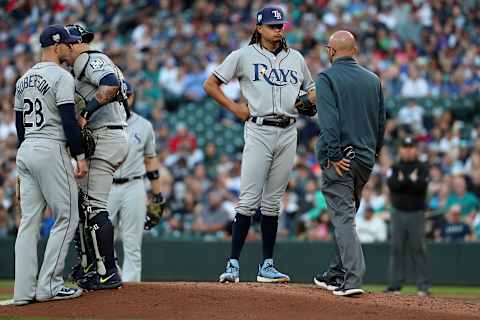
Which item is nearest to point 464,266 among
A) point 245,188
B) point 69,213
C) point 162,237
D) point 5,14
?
point 162,237

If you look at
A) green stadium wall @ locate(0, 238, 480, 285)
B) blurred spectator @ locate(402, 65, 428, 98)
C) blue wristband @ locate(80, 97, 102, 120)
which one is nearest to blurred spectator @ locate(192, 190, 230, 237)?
green stadium wall @ locate(0, 238, 480, 285)

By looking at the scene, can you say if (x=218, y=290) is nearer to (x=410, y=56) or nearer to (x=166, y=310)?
(x=166, y=310)

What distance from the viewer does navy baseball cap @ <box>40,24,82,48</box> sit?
870 cm

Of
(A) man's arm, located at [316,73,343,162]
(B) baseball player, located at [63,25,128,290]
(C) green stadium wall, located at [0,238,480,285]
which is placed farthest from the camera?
(C) green stadium wall, located at [0,238,480,285]

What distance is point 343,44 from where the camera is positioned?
868 centimetres

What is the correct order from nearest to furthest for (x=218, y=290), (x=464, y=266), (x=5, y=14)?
(x=218, y=290), (x=464, y=266), (x=5, y=14)

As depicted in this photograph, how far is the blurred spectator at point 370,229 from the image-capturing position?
53.1ft

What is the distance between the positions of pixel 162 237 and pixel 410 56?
261 inches

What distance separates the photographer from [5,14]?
974 inches

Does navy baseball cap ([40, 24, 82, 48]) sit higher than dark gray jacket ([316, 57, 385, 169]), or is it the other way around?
navy baseball cap ([40, 24, 82, 48])

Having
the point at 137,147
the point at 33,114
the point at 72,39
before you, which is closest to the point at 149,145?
the point at 137,147

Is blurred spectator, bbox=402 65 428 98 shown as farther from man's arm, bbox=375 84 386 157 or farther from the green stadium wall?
man's arm, bbox=375 84 386 157

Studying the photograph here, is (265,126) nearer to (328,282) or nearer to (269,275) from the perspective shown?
(269,275)

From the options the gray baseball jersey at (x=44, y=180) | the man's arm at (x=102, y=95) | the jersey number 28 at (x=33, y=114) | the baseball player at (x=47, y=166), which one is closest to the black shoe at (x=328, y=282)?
the baseball player at (x=47, y=166)
